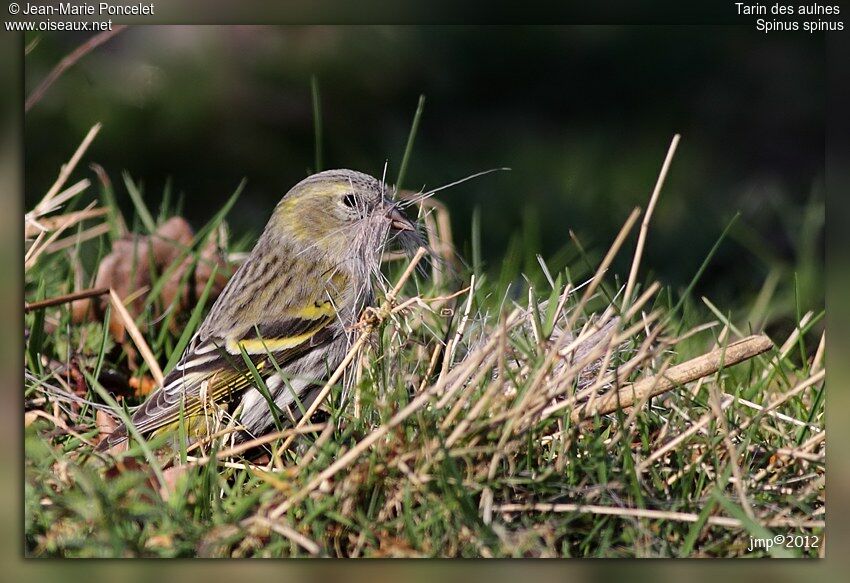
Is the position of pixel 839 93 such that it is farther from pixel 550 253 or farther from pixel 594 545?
pixel 550 253

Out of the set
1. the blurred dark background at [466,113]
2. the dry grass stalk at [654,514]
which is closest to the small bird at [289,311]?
the dry grass stalk at [654,514]

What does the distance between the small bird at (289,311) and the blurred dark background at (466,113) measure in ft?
4.76

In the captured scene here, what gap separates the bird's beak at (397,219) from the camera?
2.90m

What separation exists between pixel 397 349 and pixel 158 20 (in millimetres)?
919

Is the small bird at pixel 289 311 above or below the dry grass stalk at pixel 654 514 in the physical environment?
above

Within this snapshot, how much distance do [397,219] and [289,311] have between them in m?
0.40

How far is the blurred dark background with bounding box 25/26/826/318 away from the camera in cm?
491

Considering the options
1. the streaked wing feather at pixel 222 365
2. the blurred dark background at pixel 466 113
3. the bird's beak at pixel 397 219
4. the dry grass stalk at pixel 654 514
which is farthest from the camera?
the blurred dark background at pixel 466 113

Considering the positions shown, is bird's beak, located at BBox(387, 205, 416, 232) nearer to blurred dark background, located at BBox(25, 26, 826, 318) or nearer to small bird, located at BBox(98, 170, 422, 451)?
small bird, located at BBox(98, 170, 422, 451)

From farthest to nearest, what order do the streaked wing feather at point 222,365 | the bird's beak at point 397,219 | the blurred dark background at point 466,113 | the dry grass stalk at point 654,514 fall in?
1. the blurred dark background at point 466,113
2. the bird's beak at point 397,219
3. the streaked wing feather at point 222,365
4. the dry grass stalk at point 654,514

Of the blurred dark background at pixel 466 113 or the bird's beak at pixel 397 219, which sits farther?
the blurred dark background at pixel 466 113

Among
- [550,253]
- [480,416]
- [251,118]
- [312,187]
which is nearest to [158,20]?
[312,187]

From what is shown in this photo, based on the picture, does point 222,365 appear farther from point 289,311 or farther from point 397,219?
point 397,219

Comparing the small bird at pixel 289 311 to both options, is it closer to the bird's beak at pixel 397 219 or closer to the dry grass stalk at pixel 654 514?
the bird's beak at pixel 397 219
